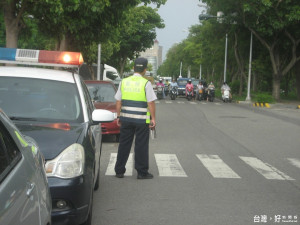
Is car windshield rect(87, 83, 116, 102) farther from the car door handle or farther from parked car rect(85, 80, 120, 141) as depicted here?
the car door handle

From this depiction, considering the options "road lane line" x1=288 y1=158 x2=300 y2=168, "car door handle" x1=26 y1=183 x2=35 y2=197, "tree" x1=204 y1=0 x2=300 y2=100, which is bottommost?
"road lane line" x1=288 y1=158 x2=300 y2=168

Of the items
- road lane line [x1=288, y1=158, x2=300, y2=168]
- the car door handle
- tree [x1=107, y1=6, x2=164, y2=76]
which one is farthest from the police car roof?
tree [x1=107, y1=6, x2=164, y2=76]

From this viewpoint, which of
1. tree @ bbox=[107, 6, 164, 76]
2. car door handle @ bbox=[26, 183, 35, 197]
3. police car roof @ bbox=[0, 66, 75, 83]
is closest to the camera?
car door handle @ bbox=[26, 183, 35, 197]

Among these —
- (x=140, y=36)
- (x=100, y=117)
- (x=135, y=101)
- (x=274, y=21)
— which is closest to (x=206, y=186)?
(x=135, y=101)

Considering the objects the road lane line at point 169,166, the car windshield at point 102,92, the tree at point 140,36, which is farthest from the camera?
the tree at point 140,36

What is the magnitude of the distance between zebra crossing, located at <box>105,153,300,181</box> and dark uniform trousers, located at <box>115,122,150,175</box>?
51cm

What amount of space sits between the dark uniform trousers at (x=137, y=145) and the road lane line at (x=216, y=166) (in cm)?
122

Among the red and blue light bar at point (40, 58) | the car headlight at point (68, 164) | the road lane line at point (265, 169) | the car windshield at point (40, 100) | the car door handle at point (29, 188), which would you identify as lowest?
the road lane line at point (265, 169)

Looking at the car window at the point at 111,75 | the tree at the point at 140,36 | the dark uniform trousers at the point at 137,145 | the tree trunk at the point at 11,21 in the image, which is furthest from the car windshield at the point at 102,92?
the tree at the point at 140,36

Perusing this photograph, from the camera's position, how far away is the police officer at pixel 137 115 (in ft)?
26.8

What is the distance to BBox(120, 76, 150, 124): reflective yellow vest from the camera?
322 inches

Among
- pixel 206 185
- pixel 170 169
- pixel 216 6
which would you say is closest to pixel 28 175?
pixel 206 185

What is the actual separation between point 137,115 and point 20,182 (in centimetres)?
543

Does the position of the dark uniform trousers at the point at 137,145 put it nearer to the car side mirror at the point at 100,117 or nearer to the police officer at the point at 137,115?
the police officer at the point at 137,115
